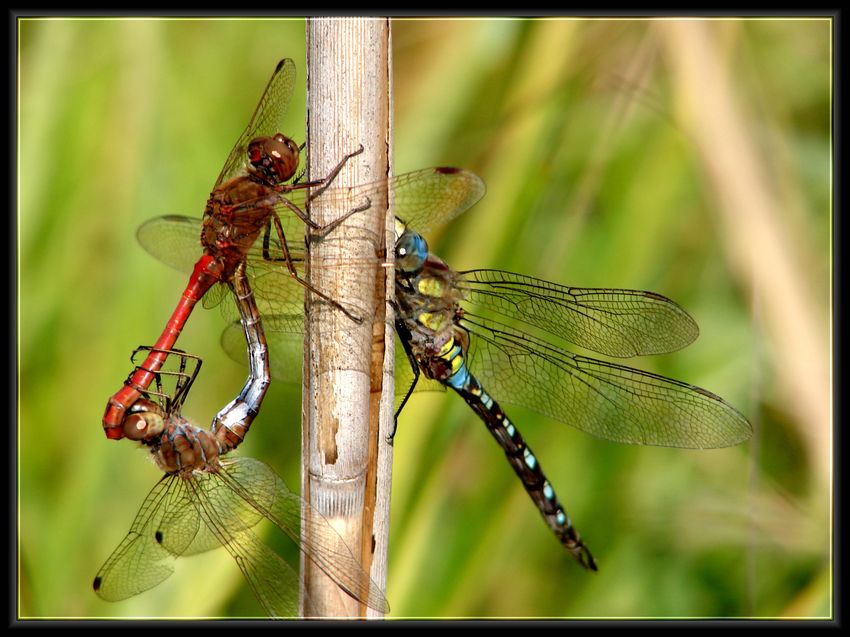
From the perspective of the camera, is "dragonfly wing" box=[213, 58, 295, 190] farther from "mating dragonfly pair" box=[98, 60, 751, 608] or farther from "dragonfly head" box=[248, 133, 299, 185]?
"dragonfly head" box=[248, 133, 299, 185]

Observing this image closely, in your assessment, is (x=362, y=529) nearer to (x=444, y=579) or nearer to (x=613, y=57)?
(x=444, y=579)

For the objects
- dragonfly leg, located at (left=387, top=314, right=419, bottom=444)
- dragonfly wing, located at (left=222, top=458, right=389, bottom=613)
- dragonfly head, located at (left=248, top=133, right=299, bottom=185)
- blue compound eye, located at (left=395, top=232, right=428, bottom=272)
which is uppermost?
dragonfly head, located at (left=248, top=133, right=299, bottom=185)

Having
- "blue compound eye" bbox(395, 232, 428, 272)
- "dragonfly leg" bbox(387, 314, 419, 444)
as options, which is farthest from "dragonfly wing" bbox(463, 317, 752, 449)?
"blue compound eye" bbox(395, 232, 428, 272)

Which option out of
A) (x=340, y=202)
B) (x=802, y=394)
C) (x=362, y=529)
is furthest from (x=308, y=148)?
(x=802, y=394)

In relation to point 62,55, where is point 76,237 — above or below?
below

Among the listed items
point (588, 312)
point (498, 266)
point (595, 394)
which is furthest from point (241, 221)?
point (595, 394)

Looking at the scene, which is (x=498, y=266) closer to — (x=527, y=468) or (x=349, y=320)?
(x=527, y=468)
